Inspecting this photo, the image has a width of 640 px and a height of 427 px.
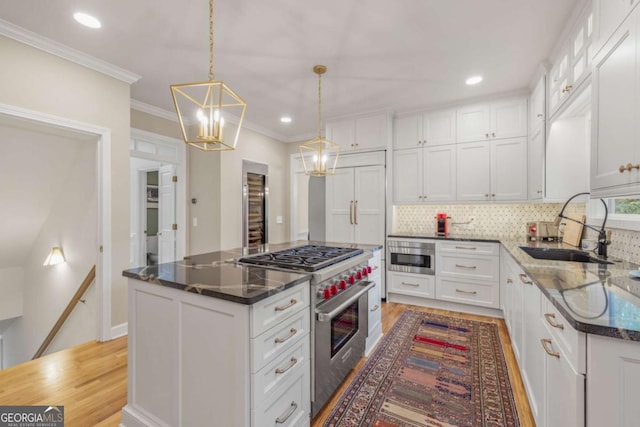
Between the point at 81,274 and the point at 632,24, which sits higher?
the point at 632,24

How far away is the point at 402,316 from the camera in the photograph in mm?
3404

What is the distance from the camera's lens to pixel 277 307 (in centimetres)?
137

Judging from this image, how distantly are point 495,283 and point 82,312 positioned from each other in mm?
4870

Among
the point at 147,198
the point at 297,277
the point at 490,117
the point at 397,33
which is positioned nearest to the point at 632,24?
A: the point at 397,33

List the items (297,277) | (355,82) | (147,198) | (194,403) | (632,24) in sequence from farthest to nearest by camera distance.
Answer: (147,198)
(355,82)
(297,277)
(194,403)
(632,24)

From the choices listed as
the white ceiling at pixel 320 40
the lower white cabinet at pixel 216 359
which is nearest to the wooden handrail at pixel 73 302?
the lower white cabinet at pixel 216 359

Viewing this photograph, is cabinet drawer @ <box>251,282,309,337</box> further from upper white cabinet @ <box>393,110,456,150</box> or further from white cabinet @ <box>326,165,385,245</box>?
upper white cabinet @ <box>393,110,456,150</box>

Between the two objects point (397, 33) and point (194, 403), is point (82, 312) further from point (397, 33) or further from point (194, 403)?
point (397, 33)

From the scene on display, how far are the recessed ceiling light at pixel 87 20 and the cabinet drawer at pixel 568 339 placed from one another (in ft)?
11.2

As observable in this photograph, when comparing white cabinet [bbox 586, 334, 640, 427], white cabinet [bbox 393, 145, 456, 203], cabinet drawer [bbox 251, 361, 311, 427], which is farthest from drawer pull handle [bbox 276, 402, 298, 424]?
white cabinet [bbox 393, 145, 456, 203]

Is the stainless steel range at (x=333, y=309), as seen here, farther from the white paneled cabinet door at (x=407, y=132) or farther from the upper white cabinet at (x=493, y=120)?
the upper white cabinet at (x=493, y=120)

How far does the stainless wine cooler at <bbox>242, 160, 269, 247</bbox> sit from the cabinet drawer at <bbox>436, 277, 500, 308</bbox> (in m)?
3.00

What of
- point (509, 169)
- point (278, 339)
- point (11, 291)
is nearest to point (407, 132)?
point (509, 169)

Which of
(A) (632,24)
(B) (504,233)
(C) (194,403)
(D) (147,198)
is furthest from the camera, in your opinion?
(D) (147,198)
